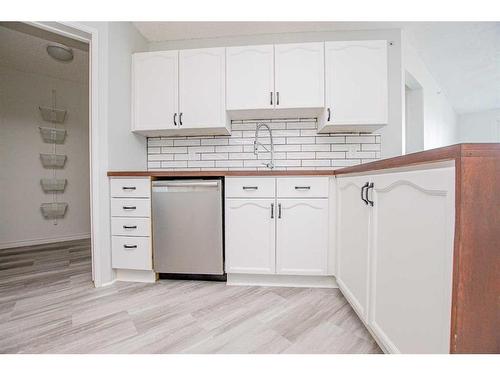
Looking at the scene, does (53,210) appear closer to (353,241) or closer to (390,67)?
(353,241)

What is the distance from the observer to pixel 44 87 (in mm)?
3041

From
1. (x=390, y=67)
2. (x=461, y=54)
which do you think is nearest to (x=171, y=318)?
(x=390, y=67)

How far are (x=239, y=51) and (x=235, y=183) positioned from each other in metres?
1.21

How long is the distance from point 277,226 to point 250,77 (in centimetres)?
131

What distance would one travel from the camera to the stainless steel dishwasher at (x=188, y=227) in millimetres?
1702

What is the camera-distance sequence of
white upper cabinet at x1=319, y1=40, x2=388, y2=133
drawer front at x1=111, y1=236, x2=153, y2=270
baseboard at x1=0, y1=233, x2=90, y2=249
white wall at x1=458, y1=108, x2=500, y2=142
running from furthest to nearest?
white wall at x1=458, y1=108, x2=500, y2=142
baseboard at x1=0, y1=233, x2=90, y2=249
white upper cabinet at x1=319, y1=40, x2=388, y2=133
drawer front at x1=111, y1=236, x2=153, y2=270

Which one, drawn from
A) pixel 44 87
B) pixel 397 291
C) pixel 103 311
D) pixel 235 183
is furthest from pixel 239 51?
pixel 44 87

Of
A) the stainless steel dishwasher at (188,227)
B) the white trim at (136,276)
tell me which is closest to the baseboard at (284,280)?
the stainless steel dishwasher at (188,227)

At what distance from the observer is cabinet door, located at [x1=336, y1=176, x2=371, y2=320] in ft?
3.70

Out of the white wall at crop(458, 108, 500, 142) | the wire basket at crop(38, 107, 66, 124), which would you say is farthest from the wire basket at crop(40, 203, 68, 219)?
the white wall at crop(458, 108, 500, 142)

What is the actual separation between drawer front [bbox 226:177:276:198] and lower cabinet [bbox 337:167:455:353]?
599 mm

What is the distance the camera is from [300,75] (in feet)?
6.41

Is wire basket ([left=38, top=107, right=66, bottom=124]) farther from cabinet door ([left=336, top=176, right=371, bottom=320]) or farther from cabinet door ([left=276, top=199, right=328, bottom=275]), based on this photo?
cabinet door ([left=336, top=176, right=371, bottom=320])

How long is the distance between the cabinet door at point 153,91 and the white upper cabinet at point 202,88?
0.10 m
